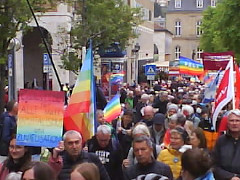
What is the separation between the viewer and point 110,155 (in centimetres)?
821

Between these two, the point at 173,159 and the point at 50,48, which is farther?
the point at 50,48

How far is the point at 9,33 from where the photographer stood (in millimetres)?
16812

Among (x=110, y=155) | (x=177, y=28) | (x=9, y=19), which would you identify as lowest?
(x=110, y=155)

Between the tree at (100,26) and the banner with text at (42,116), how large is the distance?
59.4 ft

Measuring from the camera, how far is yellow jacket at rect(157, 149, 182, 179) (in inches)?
297

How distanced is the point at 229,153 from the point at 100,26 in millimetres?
20940

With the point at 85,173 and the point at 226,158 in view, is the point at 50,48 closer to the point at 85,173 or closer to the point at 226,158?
the point at 226,158

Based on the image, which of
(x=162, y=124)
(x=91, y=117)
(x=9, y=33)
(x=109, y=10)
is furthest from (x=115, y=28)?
(x=91, y=117)

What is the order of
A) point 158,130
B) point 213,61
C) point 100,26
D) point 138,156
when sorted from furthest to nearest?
point 100,26 < point 213,61 < point 158,130 < point 138,156

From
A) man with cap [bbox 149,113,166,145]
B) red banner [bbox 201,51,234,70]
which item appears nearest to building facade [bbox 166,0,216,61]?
red banner [bbox 201,51,234,70]

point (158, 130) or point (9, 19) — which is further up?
point (9, 19)

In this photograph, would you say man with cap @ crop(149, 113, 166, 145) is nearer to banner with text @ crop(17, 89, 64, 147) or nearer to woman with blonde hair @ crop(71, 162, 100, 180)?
banner with text @ crop(17, 89, 64, 147)

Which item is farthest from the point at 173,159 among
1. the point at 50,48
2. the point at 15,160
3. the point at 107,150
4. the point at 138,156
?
the point at 50,48

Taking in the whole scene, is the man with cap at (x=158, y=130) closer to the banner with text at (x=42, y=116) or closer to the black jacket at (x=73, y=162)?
the banner with text at (x=42, y=116)
